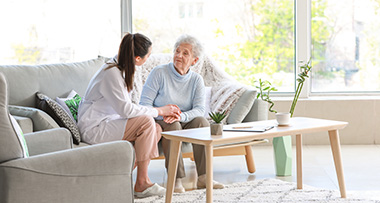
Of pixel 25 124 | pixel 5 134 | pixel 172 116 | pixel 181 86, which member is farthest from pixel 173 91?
pixel 5 134

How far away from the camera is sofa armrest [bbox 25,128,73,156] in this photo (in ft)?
8.22

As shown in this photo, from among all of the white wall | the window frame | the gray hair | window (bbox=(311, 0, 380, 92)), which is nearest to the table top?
the gray hair

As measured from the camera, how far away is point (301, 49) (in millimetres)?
5273

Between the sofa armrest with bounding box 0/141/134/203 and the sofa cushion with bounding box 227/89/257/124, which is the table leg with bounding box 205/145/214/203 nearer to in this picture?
the sofa armrest with bounding box 0/141/134/203

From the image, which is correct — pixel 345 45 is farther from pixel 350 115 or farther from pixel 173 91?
pixel 173 91

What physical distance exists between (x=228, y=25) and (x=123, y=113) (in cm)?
242

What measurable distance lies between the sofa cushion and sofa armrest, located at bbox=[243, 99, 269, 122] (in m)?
0.04

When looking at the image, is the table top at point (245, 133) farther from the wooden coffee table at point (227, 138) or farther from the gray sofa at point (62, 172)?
the gray sofa at point (62, 172)

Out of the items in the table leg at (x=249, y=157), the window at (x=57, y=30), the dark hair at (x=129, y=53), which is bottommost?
the table leg at (x=249, y=157)

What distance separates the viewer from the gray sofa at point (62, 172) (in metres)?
1.90

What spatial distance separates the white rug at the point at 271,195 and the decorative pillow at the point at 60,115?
54 centimetres

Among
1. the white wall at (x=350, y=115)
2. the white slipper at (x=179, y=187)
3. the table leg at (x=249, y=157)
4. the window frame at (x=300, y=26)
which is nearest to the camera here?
the white slipper at (x=179, y=187)

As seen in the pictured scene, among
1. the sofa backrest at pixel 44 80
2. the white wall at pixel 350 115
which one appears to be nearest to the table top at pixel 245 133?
the sofa backrest at pixel 44 80

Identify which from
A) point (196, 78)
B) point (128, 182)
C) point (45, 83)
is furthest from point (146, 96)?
point (128, 182)
